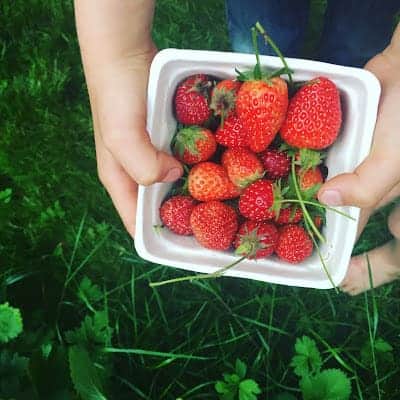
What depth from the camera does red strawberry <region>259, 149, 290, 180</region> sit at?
2.86ft

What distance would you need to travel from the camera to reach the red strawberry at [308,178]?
2.82 feet

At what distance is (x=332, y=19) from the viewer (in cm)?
128

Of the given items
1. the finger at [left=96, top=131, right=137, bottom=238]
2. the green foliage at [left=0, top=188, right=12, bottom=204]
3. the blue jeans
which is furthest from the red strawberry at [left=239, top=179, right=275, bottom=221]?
the green foliage at [left=0, top=188, right=12, bottom=204]

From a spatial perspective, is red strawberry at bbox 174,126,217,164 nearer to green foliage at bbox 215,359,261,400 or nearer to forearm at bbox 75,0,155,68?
forearm at bbox 75,0,155,68

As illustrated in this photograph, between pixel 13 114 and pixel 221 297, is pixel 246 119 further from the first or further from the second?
pixel 13 114

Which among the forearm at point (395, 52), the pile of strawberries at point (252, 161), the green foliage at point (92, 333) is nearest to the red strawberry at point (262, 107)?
the pile of strawberries at point (252, 161)

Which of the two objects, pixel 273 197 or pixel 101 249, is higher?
pixel 273 197

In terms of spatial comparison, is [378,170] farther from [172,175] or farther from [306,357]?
[306,357]

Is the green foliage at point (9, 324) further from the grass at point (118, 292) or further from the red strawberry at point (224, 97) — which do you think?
the red strawberry at point (224, 97)

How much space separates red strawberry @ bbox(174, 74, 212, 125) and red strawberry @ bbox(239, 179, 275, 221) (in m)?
0.12

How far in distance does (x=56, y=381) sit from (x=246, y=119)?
21.8 inches

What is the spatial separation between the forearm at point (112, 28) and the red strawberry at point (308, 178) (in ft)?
1.01

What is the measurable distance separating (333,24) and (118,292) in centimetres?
73

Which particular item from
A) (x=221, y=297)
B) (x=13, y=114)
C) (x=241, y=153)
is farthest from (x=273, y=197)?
(x=13, y=114)
